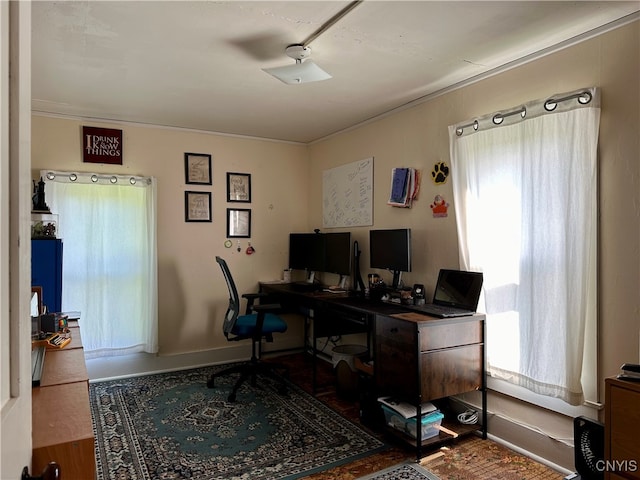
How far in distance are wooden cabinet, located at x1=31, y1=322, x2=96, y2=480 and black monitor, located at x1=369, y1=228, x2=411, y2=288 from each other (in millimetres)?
2131

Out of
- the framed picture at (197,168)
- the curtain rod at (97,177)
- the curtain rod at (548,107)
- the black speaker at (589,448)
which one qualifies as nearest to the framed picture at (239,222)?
the framed picture at (197,168)

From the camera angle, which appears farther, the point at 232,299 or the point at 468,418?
the point at 232,299

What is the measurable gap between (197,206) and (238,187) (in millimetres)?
479

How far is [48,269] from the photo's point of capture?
2846mm

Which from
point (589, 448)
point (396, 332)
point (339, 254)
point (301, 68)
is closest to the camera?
point (589, 448)

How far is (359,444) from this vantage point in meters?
2.62

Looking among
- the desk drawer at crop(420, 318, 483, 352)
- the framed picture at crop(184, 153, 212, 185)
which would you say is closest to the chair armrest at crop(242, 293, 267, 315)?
the framed picture at crop(184, 153, 212, 185)

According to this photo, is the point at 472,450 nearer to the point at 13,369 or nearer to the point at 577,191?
→ the point at 577,191

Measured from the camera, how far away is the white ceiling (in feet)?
6.44

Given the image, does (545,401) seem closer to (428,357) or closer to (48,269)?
(428,357)

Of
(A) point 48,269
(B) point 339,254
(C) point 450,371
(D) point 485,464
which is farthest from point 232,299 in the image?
(D) point 485,464

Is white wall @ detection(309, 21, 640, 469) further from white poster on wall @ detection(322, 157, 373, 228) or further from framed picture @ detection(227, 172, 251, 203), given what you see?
framed picture @ detection(227, 172, 251, 203)

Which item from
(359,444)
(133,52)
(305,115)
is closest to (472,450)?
(359,444)

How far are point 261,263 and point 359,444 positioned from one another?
2.36 m
